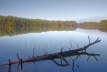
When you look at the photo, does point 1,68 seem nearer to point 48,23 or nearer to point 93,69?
point 93,69

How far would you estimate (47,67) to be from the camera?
12.3m

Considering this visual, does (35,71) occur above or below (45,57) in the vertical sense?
below

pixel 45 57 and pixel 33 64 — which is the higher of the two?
pixel 45 57

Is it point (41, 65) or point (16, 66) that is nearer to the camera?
point (16, 66)

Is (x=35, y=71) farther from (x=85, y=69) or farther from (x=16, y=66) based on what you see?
(x=85, y=69)

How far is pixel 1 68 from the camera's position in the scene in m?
11.3

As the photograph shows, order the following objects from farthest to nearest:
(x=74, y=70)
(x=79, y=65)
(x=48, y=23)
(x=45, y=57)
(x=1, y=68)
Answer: (x=48, y=23)
(x=79, y=65)
(x=74, y=70)
(x=1, y=68)
(x=45, y=57)

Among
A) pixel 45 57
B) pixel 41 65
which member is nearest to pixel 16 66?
pixel 41 65

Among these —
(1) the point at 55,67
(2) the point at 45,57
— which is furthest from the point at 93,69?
(2) the point at 45,57

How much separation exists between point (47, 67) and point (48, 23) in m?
142

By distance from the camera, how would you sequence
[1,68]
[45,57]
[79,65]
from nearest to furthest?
[45,57]
[1,68]
[79,65]

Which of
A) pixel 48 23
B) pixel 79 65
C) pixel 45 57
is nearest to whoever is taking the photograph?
pixel 45 57

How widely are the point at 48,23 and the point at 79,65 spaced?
14136 cm

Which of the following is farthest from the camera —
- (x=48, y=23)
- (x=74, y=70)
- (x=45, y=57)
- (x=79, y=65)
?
(x=48, y=23)
